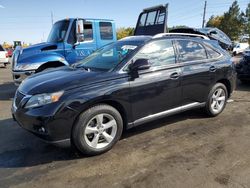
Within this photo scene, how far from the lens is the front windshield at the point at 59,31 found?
302 inches

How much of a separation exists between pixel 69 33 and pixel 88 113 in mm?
4645

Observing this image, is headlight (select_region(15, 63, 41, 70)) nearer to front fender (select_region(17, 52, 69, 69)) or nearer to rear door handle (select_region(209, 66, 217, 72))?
front fender (select_region(17, 52, 69, 69))

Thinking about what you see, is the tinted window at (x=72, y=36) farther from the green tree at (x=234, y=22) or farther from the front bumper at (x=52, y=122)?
the green tree at (x=234, y=22)

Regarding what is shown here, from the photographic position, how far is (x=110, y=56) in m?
4.52

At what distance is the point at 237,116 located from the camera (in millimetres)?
5441

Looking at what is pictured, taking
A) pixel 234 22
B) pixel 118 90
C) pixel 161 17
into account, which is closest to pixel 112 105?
pixel 118 90

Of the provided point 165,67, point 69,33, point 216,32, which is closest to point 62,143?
point 165,67

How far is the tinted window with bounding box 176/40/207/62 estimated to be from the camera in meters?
4.63

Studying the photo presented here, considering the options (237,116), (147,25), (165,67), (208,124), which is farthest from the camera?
(147,25)

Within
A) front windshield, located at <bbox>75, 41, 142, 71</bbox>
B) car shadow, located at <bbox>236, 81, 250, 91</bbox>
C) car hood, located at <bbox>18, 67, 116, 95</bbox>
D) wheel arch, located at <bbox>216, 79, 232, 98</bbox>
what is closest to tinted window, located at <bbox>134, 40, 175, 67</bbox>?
front windshield, located at <bbox>75, 41, 142, 71</bbox>

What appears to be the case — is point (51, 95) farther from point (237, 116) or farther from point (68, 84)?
point (237, 116)

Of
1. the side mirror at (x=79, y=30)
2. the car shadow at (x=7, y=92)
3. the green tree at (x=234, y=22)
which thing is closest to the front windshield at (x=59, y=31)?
the side mirror at (x=79, y=30)

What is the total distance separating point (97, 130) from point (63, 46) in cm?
450

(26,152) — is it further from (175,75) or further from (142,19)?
(142,19)
